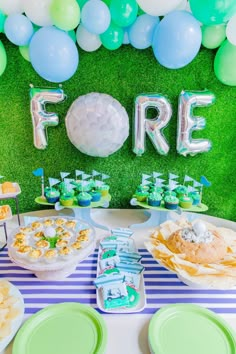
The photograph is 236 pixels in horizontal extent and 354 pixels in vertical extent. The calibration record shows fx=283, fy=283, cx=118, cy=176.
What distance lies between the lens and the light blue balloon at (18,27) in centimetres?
134

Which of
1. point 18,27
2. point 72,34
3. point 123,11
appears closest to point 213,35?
point 123,11

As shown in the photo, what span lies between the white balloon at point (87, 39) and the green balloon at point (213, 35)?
53cm

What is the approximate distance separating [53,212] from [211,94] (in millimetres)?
1181

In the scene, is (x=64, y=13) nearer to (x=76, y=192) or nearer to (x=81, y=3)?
(x=81, y=3)

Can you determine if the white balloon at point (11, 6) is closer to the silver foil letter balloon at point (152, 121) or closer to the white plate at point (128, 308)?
the silver foil letter balloon at point (152, 121)

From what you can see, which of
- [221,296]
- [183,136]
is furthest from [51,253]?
[183,136]

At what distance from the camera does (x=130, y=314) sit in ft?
3.38

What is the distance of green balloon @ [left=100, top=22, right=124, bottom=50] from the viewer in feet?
4.51

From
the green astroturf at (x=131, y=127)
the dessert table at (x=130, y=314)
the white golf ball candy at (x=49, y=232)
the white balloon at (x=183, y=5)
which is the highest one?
the white balloon at (x=183, y=5)

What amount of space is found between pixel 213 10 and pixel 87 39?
617mm

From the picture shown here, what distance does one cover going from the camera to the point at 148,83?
5.35 ft

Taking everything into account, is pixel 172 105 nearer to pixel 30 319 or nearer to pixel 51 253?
pixel 51 253

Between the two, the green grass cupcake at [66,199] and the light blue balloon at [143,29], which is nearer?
the light blue balloon at [143,29]

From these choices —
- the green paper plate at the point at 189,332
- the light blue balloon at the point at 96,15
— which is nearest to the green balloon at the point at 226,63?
the light blue balloon at the point at 96,15
